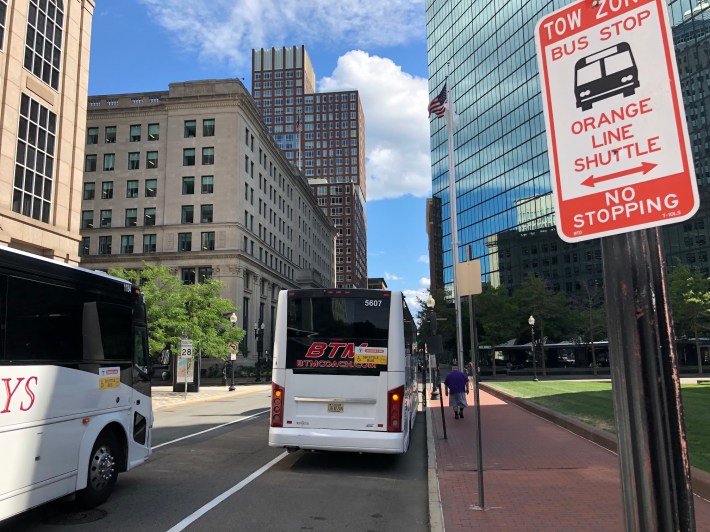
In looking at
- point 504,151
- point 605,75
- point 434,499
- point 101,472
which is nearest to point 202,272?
point 504,151

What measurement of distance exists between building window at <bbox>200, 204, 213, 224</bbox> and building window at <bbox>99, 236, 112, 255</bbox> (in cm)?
1125

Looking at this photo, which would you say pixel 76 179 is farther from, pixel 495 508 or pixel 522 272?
pixel 522 272

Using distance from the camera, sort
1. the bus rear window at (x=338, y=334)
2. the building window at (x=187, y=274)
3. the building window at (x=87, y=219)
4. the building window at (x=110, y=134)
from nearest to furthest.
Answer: the bus rear window at (x=338, y=334) → the building window at (x=187, y=274) → the building window at (x=87, y=219) → the building window at (x=110, y=134)

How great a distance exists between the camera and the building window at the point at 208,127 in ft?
196

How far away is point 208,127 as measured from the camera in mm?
59875

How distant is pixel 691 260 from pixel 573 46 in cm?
6513

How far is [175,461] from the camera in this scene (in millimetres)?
10648

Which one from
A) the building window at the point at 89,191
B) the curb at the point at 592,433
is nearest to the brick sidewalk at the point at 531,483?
the curb at the point at 592,433

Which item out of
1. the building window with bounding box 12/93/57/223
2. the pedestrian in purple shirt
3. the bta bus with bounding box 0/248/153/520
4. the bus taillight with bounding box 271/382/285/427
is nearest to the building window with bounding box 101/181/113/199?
A: the building window with bounding box 12/93/57/223

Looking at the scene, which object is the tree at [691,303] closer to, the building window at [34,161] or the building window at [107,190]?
the building window at [34,161]

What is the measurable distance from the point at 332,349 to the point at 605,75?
334 inches

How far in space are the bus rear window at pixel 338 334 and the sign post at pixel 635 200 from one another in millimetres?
8110

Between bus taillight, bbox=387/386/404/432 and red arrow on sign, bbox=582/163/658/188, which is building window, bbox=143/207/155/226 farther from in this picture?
red arrow on sign, bbox=582/163/658/188

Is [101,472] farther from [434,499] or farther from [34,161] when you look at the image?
[34,161]
